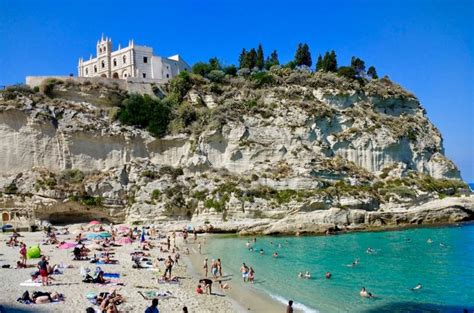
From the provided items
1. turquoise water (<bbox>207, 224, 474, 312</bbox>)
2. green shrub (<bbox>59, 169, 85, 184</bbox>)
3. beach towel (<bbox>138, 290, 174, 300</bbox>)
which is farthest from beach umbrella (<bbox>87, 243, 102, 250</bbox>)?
green shrub (<bbox>59, 169, 85, 184</bbox>)

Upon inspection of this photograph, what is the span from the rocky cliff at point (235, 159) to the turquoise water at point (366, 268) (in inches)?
251

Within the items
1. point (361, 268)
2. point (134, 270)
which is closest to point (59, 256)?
point (134, 270)

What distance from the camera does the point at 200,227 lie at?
3875cm

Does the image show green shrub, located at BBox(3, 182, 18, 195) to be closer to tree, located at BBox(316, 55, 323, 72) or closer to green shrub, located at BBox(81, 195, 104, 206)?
green shrub, located at BBox(81, 195, 104, 206)

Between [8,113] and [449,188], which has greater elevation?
[8,113]

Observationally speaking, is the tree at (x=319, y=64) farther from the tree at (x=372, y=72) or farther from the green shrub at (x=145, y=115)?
the green shrub at (x=145, y=115)

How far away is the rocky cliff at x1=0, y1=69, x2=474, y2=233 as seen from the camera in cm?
4116

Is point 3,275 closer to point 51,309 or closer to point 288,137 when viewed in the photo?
point 51,309

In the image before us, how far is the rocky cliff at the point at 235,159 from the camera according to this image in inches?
1620

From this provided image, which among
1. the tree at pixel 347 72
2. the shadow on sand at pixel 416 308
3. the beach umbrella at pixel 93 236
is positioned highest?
the tree at pixel 347 72

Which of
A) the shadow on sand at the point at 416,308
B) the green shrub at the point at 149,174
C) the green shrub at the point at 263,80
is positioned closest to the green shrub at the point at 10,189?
the green shrub at the point at 149,174

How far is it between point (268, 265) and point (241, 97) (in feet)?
110

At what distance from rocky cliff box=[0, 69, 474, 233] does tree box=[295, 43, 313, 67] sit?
10.7 m

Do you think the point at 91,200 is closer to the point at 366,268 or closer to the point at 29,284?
the point at 29,284
